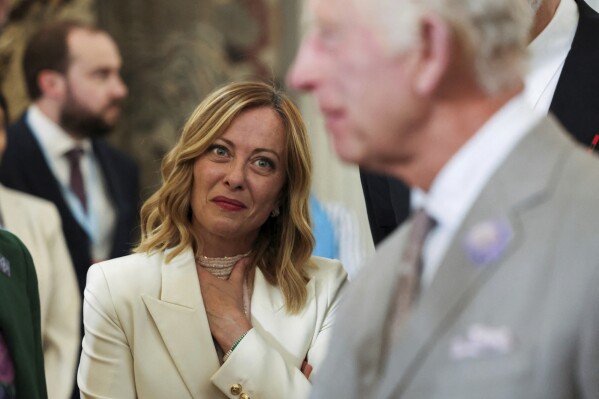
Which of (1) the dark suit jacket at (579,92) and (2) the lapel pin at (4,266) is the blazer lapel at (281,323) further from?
(2) the lapel pin at (4,266)

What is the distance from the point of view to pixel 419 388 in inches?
52.0

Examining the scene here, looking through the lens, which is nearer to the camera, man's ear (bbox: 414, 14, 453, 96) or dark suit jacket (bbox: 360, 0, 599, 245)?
man's ear (bbox: 414, 14, 453, 96)

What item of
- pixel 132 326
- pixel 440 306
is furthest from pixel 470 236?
pixel 132 326

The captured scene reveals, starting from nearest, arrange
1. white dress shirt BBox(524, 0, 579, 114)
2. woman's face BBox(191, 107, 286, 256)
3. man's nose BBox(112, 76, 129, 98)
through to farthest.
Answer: white dress shirt BBox(524, 0, 579, 114)
woman's face BBox(191, 107, 286, 256)
man's nose BBox(112, 76, 129, 98)

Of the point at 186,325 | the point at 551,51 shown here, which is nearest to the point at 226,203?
the point at 186,325

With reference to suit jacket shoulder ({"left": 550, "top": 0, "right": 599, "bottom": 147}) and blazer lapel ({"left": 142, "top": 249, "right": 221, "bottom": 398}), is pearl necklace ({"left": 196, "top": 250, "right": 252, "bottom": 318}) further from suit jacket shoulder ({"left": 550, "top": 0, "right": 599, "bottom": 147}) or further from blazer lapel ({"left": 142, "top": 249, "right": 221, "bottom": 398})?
suit jacket shoulder ({"left": 550, "top": 0, "right": 599, "bottom": 147})

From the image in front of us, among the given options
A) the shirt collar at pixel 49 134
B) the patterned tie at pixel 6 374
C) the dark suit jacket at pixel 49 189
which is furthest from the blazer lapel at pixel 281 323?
the shirt collar at pixel 49 134

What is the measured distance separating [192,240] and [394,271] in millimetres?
1515

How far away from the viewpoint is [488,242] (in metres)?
1.33

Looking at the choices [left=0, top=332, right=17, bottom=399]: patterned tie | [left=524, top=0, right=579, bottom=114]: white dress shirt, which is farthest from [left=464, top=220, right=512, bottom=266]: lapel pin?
[left=0, top=332, right=17, bottom=399]: patterned tie

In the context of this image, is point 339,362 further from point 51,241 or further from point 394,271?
point 51,241

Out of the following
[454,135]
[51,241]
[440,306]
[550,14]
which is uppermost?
[550,14]

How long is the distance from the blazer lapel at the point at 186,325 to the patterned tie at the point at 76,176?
343cm

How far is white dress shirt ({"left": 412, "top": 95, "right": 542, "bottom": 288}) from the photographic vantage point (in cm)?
138
